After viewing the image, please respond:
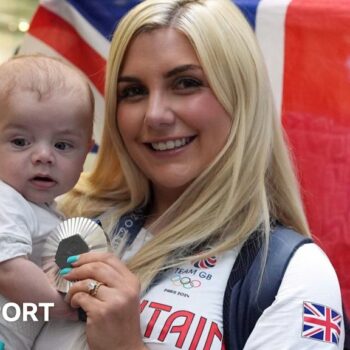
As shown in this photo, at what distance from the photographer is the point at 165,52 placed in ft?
5.61

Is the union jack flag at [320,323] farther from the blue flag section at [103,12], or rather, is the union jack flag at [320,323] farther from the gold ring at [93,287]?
the blue flag section at [103,12]

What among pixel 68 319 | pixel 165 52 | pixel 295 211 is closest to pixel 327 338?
pixel 295 211

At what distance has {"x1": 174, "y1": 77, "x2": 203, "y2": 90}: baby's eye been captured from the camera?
170 cm

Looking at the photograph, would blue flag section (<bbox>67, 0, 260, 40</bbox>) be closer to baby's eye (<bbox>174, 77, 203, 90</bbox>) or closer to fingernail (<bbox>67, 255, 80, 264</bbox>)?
baby's eye (<bbox>174, 77, 203, 90</bbox>)

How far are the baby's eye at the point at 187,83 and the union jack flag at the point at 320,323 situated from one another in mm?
545

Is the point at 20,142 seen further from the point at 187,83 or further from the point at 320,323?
the point at 320,323

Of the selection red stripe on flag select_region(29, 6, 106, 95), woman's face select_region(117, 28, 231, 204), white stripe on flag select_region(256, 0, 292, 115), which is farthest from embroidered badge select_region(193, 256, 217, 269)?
Result: red stripe on flag select_region(29, 6, 106, 95)

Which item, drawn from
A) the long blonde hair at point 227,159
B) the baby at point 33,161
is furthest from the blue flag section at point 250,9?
the baby at point 33,161

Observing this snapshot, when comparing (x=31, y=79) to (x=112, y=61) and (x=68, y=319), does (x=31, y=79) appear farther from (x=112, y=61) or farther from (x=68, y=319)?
(x=68, y=319)

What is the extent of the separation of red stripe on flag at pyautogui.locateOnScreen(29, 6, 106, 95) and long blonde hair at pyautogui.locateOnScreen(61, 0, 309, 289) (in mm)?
812

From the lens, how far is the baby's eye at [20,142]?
1656 mm

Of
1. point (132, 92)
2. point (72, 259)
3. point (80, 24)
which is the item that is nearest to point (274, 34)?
point (132, 92)

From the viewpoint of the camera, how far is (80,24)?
8.70 ft

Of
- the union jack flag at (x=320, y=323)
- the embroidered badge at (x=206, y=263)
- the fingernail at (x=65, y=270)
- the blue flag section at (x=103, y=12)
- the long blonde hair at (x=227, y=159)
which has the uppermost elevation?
the blue flag section at (x=103, y=12)
